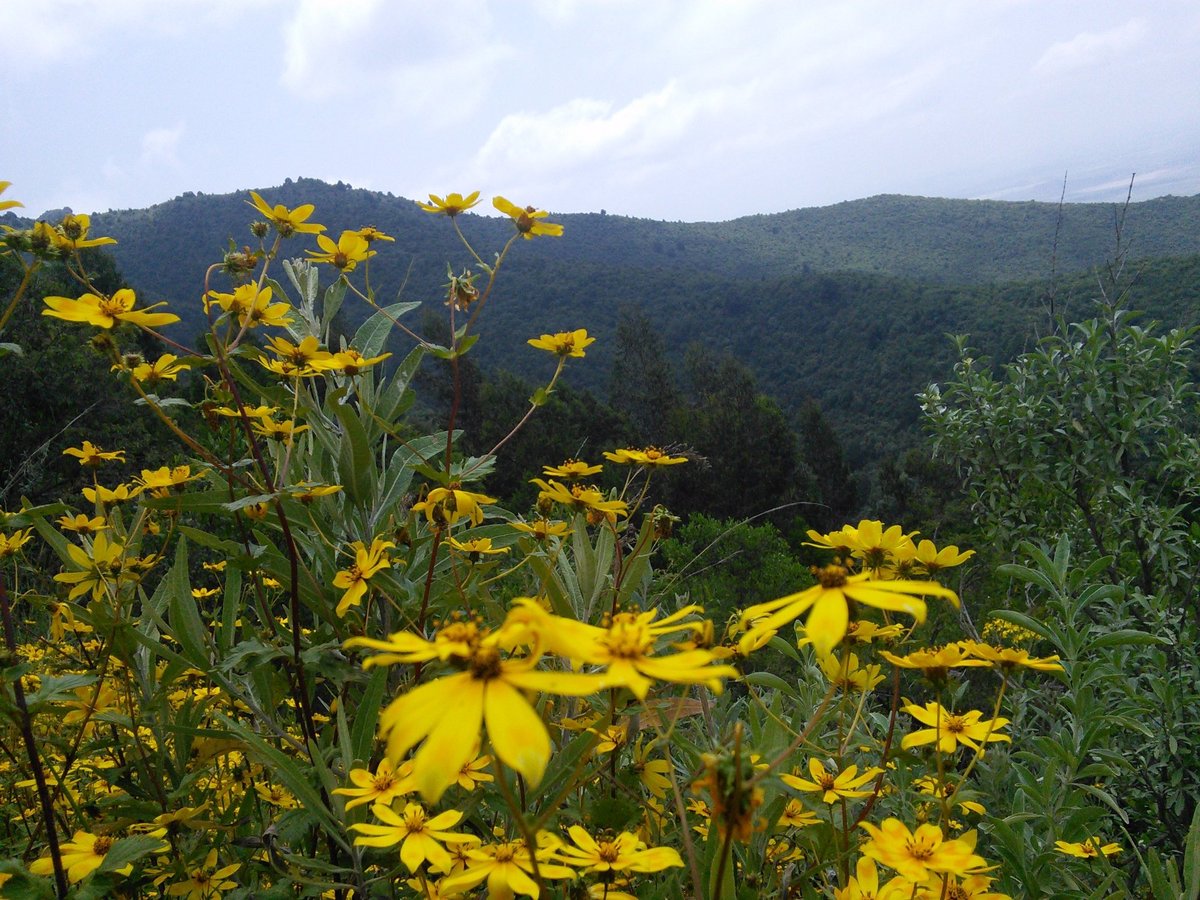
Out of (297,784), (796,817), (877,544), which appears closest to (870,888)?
(796,817)

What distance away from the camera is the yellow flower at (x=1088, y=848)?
1297 millimetres

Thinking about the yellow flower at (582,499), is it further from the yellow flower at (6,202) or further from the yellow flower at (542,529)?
the yellow flower at (6,202)

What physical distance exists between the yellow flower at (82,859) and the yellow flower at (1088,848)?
5.07ft

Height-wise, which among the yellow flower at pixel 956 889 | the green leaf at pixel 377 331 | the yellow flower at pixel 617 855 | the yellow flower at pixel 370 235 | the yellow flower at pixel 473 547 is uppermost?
the yellow flower at pixel 370 235

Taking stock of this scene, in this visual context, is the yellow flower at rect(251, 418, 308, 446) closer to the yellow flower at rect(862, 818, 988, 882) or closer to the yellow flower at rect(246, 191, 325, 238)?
the yellow flower at rect(246, 191, 325, 238)

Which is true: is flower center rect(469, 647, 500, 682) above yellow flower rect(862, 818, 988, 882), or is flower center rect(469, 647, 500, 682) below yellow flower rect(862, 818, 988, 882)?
above

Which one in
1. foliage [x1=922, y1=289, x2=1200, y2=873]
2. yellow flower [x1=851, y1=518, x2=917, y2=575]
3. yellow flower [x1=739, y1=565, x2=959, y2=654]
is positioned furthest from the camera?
foliage [x1=922, y1=289, x2=1200, y2=873]

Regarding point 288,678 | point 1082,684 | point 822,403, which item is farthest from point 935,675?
point 822,403

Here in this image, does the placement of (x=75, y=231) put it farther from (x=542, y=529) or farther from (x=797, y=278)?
(x=797, y=278)

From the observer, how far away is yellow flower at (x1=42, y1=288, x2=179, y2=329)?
1.26 m

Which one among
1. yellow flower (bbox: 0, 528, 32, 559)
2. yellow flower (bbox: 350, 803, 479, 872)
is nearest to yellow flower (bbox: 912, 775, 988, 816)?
yellow flower (bbox: 350, 803, 479, 872)

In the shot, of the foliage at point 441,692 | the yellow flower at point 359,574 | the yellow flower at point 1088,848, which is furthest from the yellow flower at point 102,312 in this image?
the yellow flower at point 1088,848

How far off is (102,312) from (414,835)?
1.05 metres

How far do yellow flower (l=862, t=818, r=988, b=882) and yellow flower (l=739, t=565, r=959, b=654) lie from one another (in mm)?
389
